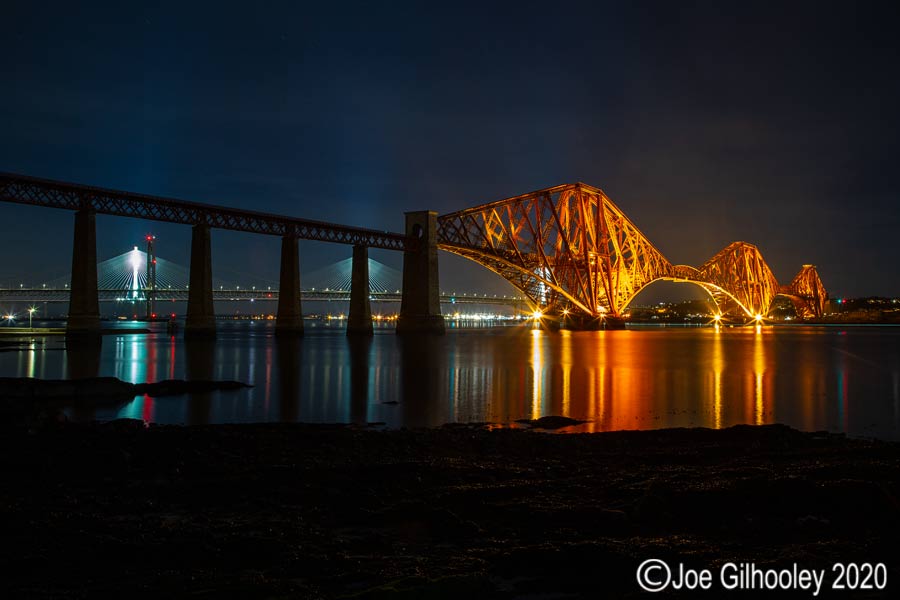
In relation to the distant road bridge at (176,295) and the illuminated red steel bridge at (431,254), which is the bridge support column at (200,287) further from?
the distant road bridge at (176,295)

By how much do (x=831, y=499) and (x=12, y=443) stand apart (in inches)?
503

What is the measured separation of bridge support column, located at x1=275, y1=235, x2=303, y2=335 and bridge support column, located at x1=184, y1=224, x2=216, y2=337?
7640mm

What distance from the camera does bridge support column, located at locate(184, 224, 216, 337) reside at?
5078 cm

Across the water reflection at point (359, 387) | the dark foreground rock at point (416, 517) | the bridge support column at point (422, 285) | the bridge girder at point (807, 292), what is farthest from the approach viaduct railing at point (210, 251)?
the bridge girder at point (807, 292)

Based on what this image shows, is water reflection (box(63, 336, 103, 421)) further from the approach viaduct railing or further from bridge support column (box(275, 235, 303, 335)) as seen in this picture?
bridge support column (box(275, 235, 303, 335))

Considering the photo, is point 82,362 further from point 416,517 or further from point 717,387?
point 416,517

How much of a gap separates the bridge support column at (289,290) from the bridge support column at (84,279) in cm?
1788

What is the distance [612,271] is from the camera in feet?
315

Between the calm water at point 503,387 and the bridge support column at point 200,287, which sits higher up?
the bridge support column at point 200,287

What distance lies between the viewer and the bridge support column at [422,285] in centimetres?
7256

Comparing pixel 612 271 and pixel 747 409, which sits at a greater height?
pixel 612 271

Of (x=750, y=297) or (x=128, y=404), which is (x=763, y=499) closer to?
(x=128, y=404)

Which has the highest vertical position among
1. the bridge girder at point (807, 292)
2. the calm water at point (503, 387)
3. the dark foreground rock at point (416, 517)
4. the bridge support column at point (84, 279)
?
the bridge girder at point (807, 292)

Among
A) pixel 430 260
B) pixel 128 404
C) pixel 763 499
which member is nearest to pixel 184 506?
pixel 763 499
